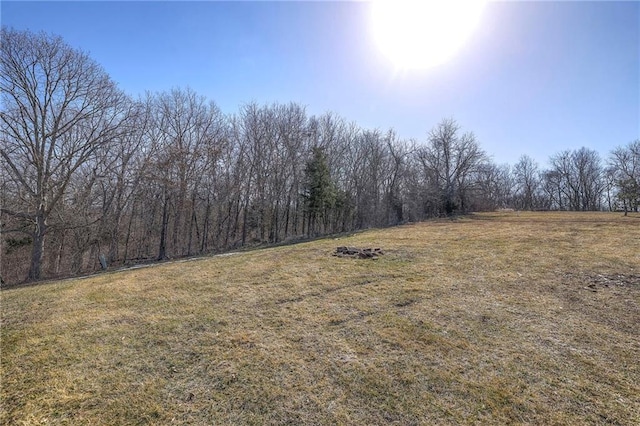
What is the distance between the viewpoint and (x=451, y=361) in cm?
336

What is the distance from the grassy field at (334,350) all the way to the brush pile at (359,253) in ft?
4.89

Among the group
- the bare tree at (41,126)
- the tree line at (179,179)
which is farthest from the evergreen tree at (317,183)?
the bare tree at (41,126)

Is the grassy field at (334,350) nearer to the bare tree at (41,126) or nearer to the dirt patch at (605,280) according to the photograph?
the dirt patch at (605,280)

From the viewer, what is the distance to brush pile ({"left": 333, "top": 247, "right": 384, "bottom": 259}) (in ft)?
27.2

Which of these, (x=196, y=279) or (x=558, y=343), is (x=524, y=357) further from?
(x=196, y=279)

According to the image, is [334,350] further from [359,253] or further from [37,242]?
[37,242]

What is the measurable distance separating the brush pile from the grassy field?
58.7 inches

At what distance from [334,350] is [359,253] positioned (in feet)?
16.0

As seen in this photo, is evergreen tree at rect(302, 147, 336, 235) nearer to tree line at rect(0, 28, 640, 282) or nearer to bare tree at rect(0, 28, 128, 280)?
tree line at rect(0, 28, 640, 282)

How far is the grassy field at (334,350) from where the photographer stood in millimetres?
2648

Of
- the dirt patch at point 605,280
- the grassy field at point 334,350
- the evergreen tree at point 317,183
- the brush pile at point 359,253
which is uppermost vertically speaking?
the evergreen tree at point 317,183

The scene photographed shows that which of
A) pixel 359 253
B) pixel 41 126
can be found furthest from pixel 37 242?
pixel 359 253

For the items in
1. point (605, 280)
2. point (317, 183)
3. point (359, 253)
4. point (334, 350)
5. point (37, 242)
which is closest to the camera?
point (334, 350)

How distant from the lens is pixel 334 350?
3.65 metres
